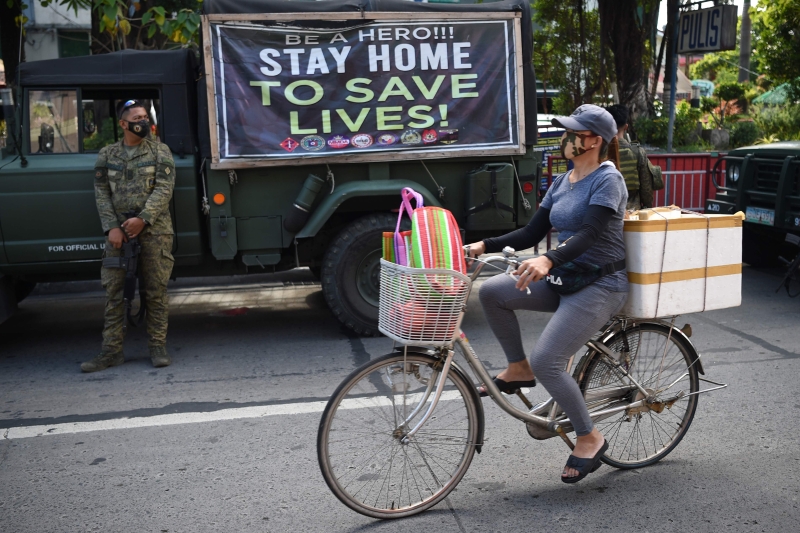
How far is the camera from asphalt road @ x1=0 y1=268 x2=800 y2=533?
375 cm

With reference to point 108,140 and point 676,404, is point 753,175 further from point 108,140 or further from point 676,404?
point 108,140

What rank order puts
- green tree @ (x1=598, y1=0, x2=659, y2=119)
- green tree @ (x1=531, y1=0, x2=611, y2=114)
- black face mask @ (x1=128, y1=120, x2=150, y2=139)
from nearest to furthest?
black face mask @ (x1=128, y1=120, x2=150, y2=139) < green tree @ (x1=598, y1=0, x2=659, y2=119) < green tree @ (x1=531, y1=0, x2=611, y2=114)

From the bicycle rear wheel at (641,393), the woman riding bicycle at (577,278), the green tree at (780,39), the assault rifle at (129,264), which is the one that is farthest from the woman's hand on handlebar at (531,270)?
the green tree at (780,39)

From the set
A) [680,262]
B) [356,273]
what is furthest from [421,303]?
[356,273]

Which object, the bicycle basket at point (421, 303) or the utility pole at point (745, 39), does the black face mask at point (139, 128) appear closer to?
the bicycle basket at point (421, 303)

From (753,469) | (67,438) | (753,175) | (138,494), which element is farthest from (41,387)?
(753,175)

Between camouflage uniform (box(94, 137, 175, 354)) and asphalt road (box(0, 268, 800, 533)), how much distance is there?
0.35 meters

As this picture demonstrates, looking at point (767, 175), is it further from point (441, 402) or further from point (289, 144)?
point (441, 402)

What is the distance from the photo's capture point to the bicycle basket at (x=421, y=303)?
3.27 metres

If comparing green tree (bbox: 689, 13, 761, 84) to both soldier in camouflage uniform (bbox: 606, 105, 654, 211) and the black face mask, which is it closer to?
soldier in camouflage uniform (bbox: 606, 105, 654, 211)

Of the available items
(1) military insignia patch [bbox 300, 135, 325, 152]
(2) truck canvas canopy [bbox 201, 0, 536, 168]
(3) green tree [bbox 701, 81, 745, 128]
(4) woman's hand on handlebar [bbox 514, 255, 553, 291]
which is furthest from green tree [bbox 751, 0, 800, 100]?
(3) green tree [bbox 701, 81, 745, 128]

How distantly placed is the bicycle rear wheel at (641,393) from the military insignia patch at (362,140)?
3181 mm

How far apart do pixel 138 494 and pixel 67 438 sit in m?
0.99

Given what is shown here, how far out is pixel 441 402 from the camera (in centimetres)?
365
